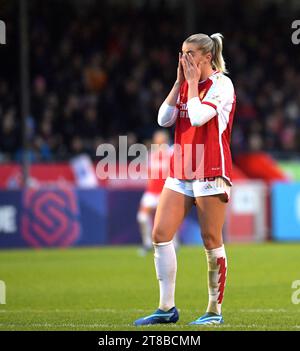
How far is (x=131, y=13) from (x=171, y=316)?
21.2 meters

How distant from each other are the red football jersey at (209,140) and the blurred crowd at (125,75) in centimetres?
1506

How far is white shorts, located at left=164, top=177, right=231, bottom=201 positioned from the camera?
834cm

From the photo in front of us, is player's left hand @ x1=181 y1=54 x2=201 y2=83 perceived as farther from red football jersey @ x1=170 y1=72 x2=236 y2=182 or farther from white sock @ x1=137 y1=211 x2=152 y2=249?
white sock @ x1=137 y1=211 x2=152 y2=249

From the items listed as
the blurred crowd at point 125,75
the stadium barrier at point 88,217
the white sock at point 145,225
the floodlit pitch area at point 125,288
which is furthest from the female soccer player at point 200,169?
the blurred crowd at point 125,75

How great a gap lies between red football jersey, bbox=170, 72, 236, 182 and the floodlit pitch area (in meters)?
1.29

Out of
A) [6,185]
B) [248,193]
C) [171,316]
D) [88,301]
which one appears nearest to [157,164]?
[248,193]

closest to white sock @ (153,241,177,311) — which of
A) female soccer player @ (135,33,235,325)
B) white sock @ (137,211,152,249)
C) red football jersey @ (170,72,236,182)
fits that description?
female soccer player @ (135,33,235,325)

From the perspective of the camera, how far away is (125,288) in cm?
1251

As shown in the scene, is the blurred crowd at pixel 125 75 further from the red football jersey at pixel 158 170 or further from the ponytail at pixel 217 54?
the ponytail at pixel 217 54

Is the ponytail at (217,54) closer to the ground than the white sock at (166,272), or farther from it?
farther from it

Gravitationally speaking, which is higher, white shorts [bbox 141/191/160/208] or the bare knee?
the bare knee

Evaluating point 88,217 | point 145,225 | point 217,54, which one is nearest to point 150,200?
point 145,225

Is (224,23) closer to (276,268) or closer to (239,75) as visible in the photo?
(239,75)

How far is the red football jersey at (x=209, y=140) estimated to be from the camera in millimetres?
8328
